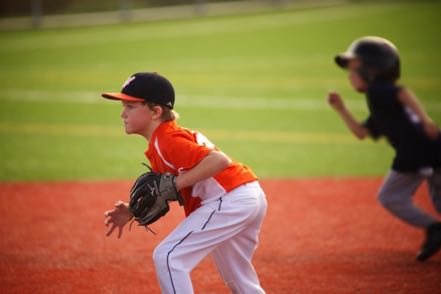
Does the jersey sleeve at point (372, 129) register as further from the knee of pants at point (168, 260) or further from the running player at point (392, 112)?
the knee of pants at point (168, 260)

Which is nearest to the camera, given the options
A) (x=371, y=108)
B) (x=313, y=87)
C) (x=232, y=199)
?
(x=232, y=199)

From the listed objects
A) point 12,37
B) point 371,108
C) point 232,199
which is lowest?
point 12,37

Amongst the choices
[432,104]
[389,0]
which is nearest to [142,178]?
[432,104]

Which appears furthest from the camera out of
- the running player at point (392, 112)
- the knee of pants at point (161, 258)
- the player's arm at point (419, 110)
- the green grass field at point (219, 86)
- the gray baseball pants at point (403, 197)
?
the green grass field at point (219, 86)

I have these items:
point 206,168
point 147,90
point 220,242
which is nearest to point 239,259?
point 220,242

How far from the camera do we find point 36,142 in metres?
12.5

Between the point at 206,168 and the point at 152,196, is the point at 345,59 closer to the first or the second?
the point at 206,168

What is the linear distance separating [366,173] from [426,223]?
4190mm

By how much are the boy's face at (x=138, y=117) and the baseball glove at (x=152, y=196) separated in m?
0.31

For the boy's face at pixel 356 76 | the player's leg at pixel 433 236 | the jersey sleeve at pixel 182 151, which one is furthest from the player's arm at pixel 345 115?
the jersey sleeve at pixel 182 151

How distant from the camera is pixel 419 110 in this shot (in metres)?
4.83

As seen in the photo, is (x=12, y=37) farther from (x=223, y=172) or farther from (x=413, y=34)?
(x=223, y=172)

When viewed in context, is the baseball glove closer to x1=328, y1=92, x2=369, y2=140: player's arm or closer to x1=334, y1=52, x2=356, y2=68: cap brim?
x1=328, y1=92, x2=369, y2=140: player's arm

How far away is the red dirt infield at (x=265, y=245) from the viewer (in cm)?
598
